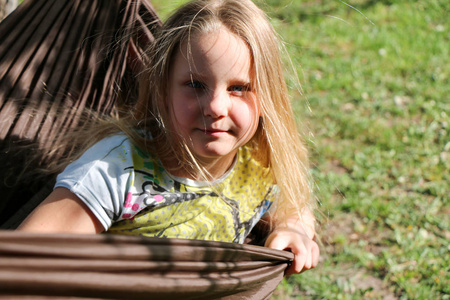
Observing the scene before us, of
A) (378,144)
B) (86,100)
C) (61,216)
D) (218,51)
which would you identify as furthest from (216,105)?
(378,144)

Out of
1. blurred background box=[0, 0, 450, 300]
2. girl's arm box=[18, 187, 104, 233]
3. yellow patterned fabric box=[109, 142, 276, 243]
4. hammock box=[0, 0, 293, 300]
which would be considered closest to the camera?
hammock box=[0, 0, 293, 300]

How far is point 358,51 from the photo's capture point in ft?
16.6

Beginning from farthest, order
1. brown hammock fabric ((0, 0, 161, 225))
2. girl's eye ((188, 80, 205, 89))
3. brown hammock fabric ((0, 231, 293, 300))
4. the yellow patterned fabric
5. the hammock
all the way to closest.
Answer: brown hammock fabric ((0, 0, 161, 225)) < the yellow patterned fabric < girl's eye ((188, 80, 205, 89)) < the hammock < brown hammock fabric ((0, 231, 293, 300))

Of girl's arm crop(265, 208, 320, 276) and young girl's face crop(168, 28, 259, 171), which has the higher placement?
young girl's face crop(168, 28, 259, 171)

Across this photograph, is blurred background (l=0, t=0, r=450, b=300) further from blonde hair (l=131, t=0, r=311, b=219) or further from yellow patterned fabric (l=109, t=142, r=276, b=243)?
yellow patterned fabric (l=109, t=142, r=276, b=243)

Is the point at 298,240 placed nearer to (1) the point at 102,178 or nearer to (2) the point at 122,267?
(1) the point at 102,178

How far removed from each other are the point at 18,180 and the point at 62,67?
0.49 metres

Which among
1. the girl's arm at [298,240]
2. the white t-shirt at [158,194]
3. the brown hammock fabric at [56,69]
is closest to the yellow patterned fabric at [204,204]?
the white t-shirt at [158,194]

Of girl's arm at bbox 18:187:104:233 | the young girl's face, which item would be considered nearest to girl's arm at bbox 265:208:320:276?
the young girl's face

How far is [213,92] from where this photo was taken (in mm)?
1715

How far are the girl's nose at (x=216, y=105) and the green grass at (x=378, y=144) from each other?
44 cm

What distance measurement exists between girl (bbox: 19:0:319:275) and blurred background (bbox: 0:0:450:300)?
21 centimetres

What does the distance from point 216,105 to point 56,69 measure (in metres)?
0.86

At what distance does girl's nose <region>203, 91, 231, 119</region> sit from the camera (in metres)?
Answer: 1.70
